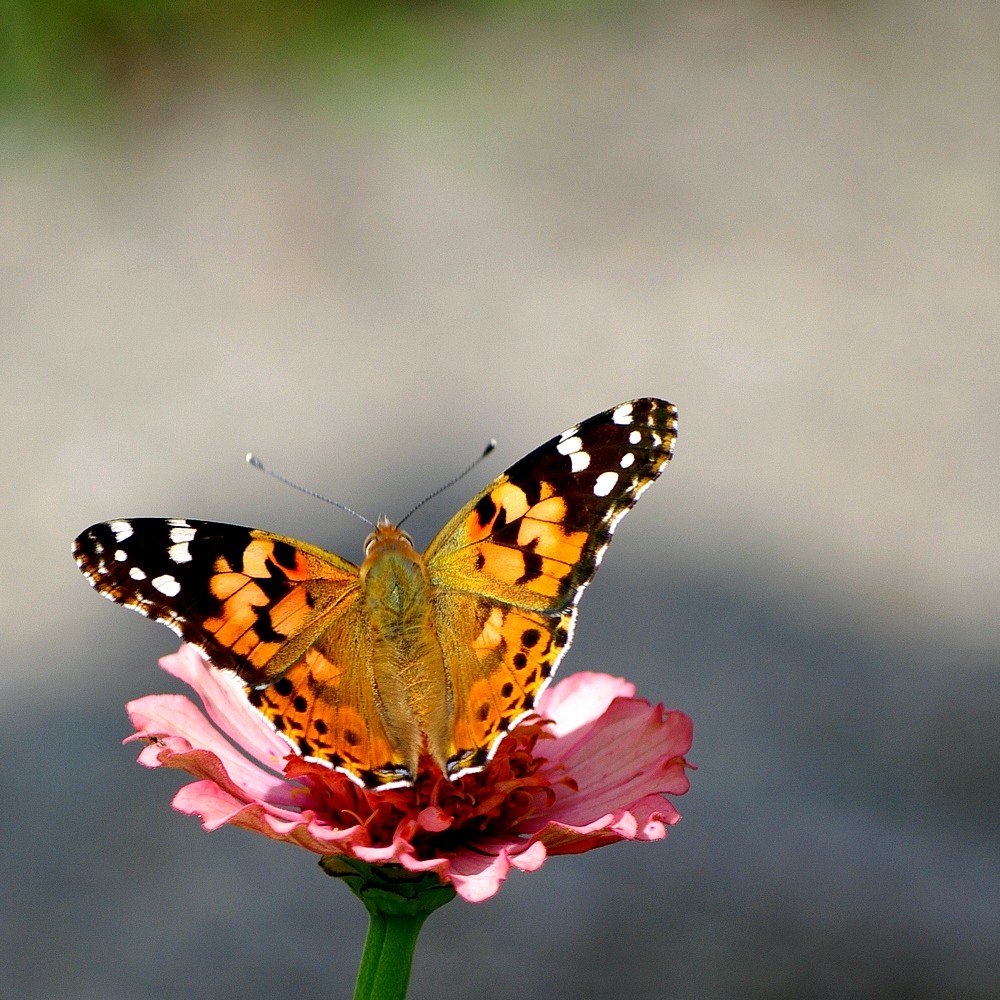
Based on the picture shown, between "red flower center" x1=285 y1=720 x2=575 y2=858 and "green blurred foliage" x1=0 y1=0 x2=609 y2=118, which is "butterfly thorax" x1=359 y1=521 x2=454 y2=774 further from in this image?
"green blurred foliage" x1=0 y1=0 x2=609 y2=118

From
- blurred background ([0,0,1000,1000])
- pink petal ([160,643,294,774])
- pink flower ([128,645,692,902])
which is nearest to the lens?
pink flower ([128,645,692,902])

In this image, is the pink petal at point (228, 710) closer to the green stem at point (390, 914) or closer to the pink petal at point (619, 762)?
the green stem at point (390, 914)

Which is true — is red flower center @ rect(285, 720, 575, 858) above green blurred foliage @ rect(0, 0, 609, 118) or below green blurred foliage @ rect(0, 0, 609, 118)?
below

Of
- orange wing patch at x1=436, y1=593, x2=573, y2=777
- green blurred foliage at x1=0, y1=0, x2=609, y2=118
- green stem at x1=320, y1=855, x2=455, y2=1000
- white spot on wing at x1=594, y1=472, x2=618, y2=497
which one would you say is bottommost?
green stem at x1=320, y1=855, x2=455, y2=1000

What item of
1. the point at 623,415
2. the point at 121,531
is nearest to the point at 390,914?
the point at 121,531

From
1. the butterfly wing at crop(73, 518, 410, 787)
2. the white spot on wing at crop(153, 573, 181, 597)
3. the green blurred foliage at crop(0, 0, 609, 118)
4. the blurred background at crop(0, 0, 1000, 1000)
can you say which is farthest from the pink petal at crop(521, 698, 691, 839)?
the green blurred foliage at crop(0, 0, 609, 118)

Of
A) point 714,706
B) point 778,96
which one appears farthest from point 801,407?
point 778,96

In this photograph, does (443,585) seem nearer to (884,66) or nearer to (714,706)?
(714,706)
